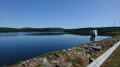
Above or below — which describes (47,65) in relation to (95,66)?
below

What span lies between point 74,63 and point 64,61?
0.84 m

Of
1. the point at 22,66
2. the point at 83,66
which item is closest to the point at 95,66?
the point at 83,66

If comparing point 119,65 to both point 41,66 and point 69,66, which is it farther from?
point 41,66

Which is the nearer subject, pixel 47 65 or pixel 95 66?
pixel 95 66

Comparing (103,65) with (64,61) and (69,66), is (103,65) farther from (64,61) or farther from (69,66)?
(64,61)

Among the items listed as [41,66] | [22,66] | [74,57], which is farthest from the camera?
[74,57]

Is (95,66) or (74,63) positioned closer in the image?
(95,66)

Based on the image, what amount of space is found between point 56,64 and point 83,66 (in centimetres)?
204

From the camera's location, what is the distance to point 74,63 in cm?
704

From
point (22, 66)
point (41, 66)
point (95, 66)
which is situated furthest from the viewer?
point (22, 66)

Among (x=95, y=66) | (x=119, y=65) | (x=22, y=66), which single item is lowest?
(x=22, y=66)

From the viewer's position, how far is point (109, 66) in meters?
5.54

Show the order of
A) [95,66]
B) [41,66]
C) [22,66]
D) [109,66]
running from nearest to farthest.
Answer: [95,66], [109,66], [41,66], [22,66]

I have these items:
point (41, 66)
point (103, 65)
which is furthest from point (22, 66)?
point (103, 65)
